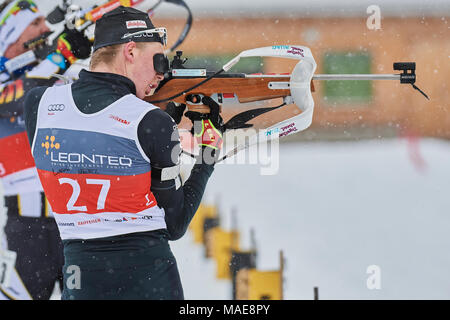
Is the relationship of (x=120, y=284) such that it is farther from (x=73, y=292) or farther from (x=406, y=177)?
(x=406, y=177)

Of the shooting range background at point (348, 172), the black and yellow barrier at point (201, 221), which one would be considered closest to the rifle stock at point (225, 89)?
the shooting range background at point (348, 172)

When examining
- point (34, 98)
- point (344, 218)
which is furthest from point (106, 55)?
point (344, 218)

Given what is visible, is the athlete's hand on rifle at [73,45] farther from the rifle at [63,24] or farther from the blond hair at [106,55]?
the blond hair at [106,55]

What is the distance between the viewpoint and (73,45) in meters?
3.46

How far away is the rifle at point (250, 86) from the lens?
252cm

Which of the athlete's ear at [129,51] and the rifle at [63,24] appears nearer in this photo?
the athlete's ear at [129,51]

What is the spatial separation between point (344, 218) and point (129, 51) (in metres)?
4.64

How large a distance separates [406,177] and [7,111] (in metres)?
5.54

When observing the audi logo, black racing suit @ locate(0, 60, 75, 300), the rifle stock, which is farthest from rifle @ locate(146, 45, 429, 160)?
black racing suit @ locate(0, 60, 75, 300)

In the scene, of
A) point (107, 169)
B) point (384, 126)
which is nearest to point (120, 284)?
point (107, 169)

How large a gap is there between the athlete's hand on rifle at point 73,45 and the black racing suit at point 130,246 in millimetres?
1630

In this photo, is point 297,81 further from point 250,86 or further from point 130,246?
point 130,246

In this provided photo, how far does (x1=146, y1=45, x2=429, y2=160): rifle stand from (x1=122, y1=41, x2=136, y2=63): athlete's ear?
1.82ft

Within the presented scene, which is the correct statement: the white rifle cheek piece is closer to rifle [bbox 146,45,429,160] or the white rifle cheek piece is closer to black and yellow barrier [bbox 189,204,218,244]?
rifle [bbox 146,45,429,160]
